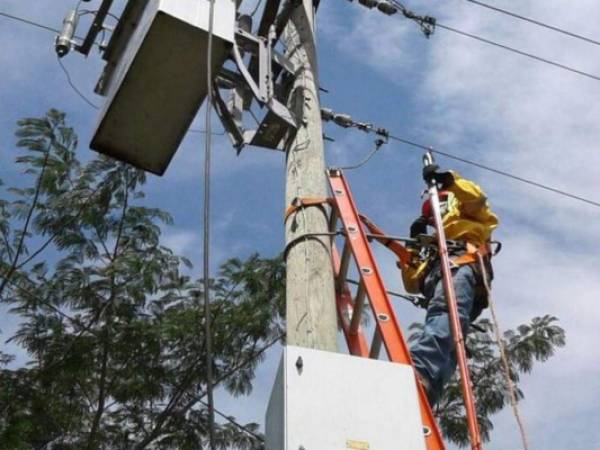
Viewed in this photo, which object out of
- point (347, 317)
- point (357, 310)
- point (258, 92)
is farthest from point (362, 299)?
point (258, 92)

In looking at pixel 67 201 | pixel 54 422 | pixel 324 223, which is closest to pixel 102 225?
pixel 67 201

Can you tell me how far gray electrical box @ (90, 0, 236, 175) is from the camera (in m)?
3.84

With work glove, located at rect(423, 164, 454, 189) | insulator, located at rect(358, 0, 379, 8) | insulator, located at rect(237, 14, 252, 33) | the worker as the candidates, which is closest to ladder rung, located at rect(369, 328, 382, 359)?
the worker

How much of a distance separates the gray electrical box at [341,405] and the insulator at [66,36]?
9.27ft

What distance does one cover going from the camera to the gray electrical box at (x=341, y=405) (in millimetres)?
2480

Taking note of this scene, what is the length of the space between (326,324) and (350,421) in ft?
2.44

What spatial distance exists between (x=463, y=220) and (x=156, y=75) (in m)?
1.69

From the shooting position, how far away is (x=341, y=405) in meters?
2.56

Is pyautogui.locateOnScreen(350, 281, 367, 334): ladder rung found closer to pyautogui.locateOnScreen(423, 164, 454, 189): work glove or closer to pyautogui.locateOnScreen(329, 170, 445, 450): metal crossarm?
pyautogui.locateOnScreen(329, 170, 445, 450): metal crossarm

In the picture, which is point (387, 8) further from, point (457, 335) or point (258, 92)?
point (457, 335)

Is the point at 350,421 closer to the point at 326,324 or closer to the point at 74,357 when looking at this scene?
the point at 326,324

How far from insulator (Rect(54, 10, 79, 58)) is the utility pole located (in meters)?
1.17

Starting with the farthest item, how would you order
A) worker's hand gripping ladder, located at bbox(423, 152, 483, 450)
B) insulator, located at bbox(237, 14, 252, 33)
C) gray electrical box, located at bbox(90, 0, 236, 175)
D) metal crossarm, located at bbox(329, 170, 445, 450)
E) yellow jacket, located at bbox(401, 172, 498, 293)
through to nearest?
insulator, located at bbox(237, 14, 252, 33) < yellow jacket, located at bbox(401, 172, 498, 293) < gray electrical box, located at bbox(90, 0, 236, 175) < metal crossarm, located at bbox(329, 170, 445, 450) < worker's hand gripping ladder, located at bbox(423, 152, 483, 450)

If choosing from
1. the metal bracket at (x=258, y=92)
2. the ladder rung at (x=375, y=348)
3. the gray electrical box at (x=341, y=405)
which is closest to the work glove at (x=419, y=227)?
the metal bracket at (x=258, y=92)
